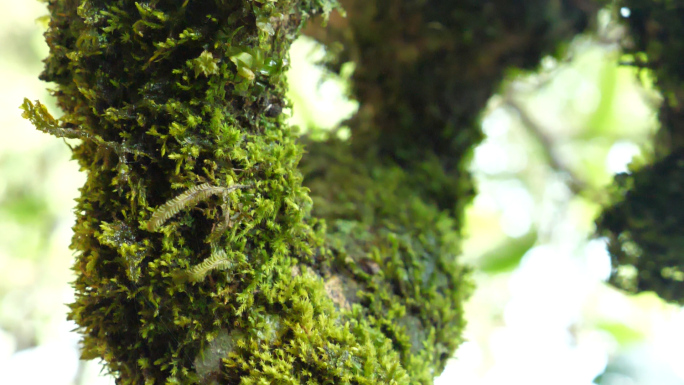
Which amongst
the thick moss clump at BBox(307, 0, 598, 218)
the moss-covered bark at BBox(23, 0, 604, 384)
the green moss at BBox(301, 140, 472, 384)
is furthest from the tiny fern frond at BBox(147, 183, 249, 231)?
the thick moss clump at BBox(307, 0, 598, 218)

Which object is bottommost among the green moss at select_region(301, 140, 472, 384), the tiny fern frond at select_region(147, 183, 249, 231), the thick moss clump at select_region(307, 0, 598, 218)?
the tiny fern frond at select_region(147, 183, 249, 231)

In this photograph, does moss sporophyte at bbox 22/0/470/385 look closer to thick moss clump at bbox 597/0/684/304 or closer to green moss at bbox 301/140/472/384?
green moss at bbox 301/140/472/384

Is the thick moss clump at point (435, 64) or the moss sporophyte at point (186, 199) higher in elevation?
the thick moss clump at point (435, 64)

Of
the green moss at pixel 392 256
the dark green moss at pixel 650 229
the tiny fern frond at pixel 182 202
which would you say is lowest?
the tiny fern frond at pixel 182 202

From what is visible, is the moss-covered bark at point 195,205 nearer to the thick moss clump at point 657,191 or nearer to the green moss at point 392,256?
the green moss at point 392,256

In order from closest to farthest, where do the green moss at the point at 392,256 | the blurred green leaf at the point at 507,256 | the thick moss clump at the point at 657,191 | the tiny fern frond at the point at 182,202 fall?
1. the tiny fern frond at the point at 182,202
2. the green moss at the point at 392,256
3. the thick moss clump at the point at 657,191
4. the blurred green leaf at the point at 507,256

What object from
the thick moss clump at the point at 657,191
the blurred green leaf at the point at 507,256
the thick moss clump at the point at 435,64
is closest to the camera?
the thick moss clump at the point at 657,191

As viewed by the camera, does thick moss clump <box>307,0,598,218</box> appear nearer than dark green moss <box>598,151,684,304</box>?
No

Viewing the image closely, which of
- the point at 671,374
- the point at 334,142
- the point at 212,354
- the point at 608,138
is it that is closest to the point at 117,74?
the point at 212,354

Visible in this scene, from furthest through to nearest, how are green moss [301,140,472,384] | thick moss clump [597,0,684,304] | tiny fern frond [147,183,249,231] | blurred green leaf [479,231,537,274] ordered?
blurred green leaf [479,231,537,274] → thick moss clump [597,0,684,304] → green moss [301,140,472,384] → tiny fern frond [147,183,249,231]

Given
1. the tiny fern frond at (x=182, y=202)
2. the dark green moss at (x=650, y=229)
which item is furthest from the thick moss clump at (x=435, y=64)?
the tiny fern frond at (x=182, y=202)
